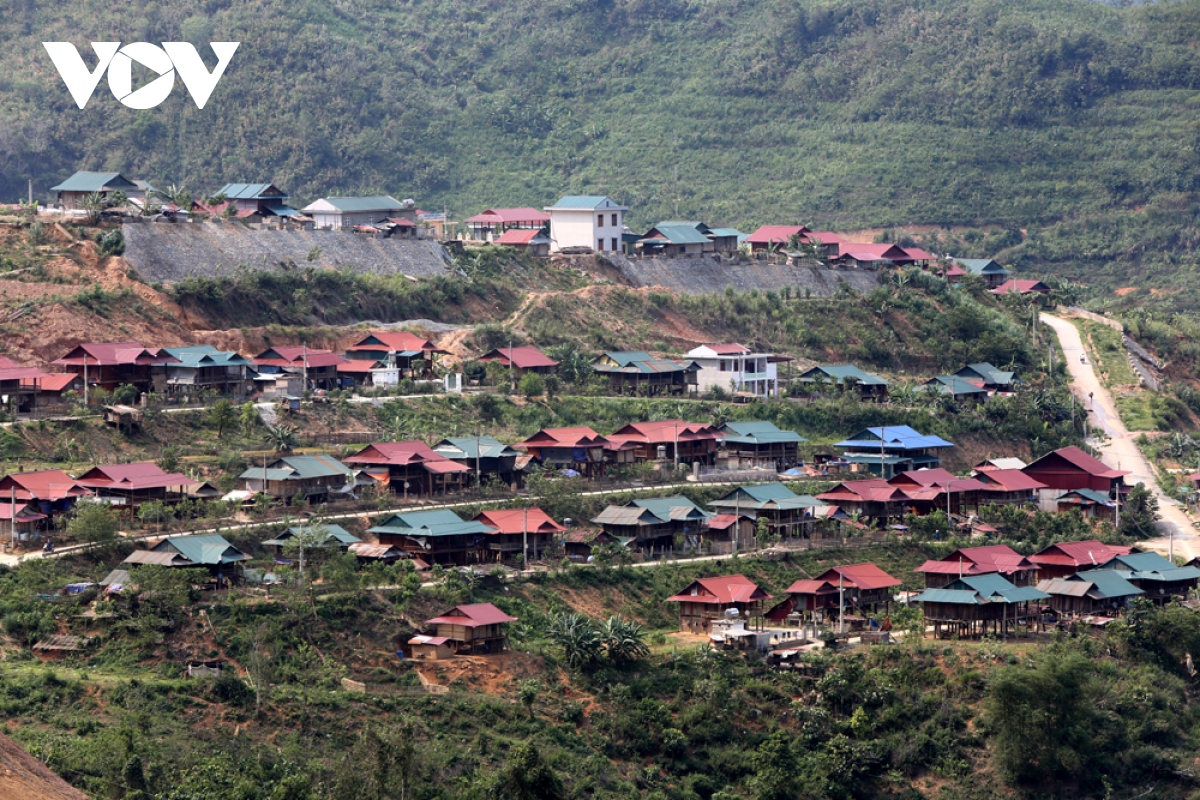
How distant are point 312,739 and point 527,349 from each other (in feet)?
116

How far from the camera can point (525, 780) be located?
47.5 metres

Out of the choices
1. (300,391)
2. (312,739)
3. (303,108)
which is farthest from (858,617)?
(303,108)

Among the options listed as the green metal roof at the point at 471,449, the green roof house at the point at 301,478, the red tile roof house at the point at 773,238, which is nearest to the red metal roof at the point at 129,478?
the green roof house at the point at 301,478

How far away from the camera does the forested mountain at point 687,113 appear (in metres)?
125

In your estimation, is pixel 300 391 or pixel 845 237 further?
pixel 845 237

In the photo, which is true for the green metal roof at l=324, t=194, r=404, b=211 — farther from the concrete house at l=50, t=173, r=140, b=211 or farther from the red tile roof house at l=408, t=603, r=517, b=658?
the red tile roof house at l=408, t=603, r=517, b=658

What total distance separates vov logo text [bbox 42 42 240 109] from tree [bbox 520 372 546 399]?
163ft

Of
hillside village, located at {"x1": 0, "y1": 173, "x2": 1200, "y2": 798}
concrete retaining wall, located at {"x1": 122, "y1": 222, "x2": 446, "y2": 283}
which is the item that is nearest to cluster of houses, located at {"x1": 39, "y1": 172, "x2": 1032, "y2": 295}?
hillside village, located at {"x1": 0, "y1": 173, "x2": 1200, "y2": 798}

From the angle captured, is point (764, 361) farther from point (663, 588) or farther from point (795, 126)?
point (795, 126)

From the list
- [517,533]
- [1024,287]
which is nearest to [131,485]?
[517,533]

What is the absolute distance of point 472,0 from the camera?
154 metres

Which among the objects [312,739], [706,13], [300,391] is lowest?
[312,739]

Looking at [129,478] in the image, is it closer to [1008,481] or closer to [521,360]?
[521,360]

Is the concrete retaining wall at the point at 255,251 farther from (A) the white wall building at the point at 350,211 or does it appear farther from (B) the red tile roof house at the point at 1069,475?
(B) the red tile roof house at the point at 1069,475
